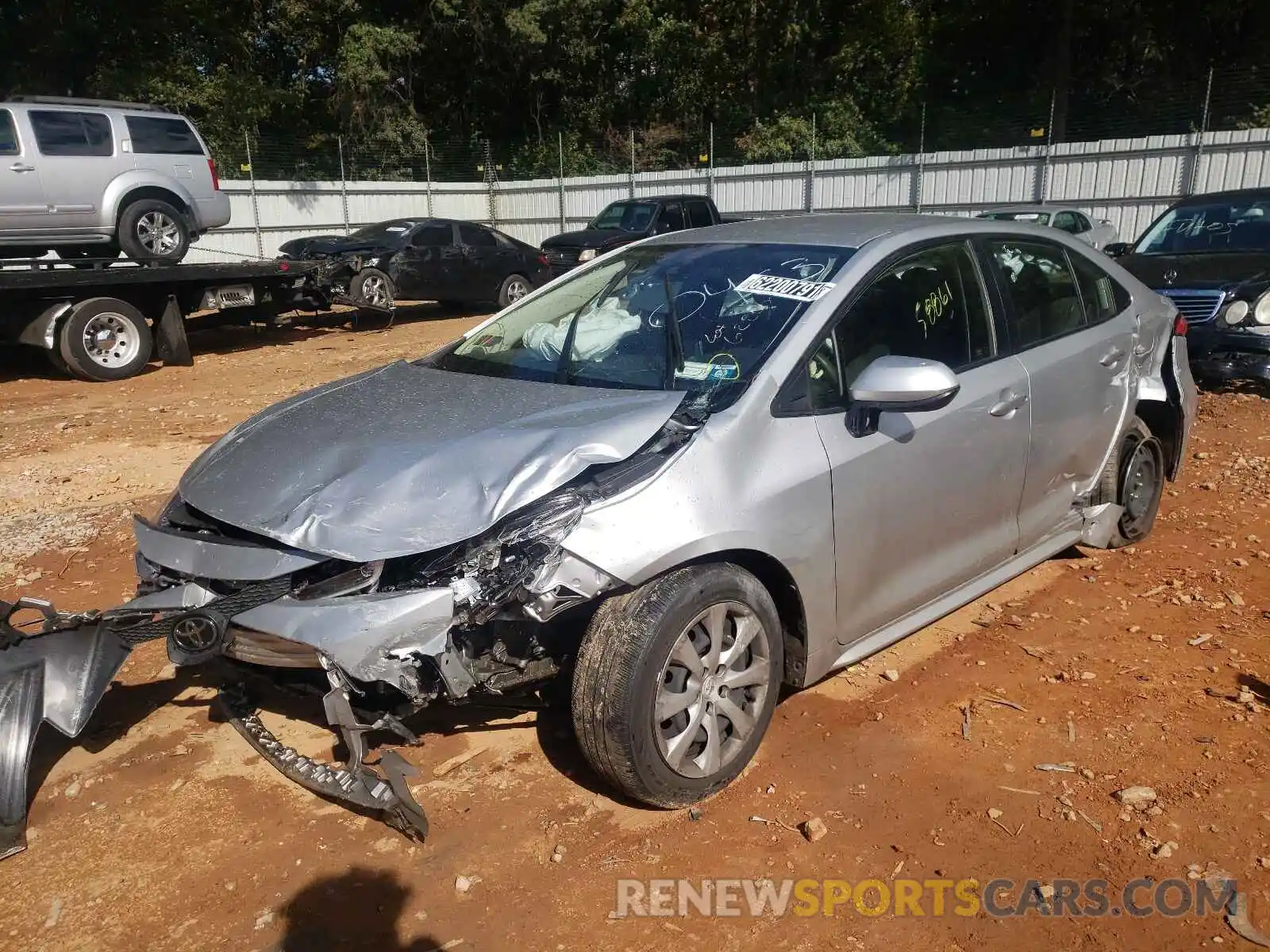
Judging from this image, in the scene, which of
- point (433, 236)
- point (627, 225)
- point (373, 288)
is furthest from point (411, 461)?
point (627, 225)

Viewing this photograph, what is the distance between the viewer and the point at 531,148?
2966cm

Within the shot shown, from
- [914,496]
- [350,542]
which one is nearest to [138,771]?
[350,542]

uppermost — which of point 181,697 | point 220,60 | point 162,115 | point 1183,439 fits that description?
point 220,60

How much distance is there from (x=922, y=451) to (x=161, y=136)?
11604 mm

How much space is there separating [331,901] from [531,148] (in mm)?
29399

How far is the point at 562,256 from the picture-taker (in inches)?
687

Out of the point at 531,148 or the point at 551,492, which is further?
the point at 531,148

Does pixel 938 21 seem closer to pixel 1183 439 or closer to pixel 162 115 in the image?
pixel 162 115

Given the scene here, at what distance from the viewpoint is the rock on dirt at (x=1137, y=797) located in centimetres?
293

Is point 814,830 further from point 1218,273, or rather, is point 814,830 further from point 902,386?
point 1218,273

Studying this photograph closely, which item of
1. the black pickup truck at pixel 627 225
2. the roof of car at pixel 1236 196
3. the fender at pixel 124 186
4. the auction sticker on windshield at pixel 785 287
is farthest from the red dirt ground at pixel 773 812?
the black pickup truck at pixel 627 225

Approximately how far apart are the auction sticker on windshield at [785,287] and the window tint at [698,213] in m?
15.0

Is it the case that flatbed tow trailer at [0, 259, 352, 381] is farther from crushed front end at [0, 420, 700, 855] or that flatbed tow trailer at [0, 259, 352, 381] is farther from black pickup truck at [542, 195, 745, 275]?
crushed front end at [0, 420, 700, 855]

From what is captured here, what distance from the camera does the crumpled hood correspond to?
266 centimetres
